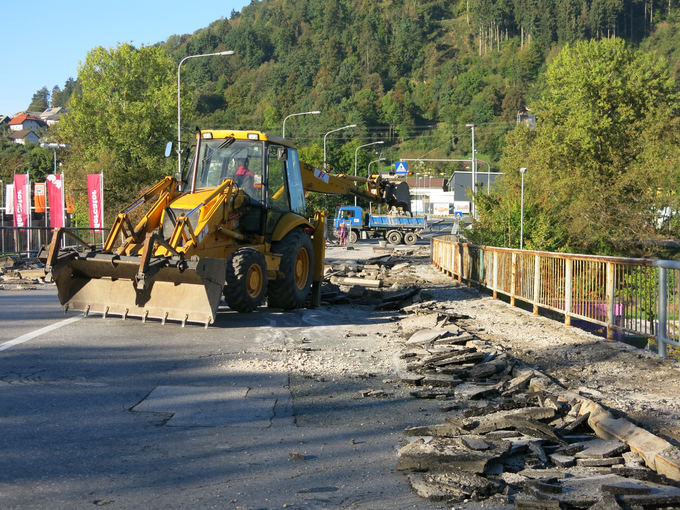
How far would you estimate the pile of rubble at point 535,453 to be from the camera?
A: 415 centimetres

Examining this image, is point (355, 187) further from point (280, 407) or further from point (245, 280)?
point (280, 407)

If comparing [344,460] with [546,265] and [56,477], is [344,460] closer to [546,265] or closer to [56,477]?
[56,477]

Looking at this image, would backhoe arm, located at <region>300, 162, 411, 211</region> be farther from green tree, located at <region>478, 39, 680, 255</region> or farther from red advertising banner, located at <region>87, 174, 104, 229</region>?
green tree, located at <region>478, 39, 680, 255</region>

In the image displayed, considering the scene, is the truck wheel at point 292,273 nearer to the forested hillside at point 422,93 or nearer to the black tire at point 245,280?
the black tire at point 245,280

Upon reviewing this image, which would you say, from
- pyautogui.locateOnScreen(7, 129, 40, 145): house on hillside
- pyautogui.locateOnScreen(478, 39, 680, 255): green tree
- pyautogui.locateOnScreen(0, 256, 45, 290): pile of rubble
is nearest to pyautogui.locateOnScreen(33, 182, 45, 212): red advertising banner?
pyautogui.locateOnScreen(0, 256, 45, 290): pile of rubble

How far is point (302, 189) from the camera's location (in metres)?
14.8

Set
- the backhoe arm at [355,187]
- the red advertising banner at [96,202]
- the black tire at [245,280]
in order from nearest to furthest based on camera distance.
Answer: the black tire at [245,280]
the backhoe arm at [355,187]
the red advertising banner at [96,202]

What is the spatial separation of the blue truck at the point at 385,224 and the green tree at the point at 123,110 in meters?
20.4

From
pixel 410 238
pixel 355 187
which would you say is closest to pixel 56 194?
pixel 355 187

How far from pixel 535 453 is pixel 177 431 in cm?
281

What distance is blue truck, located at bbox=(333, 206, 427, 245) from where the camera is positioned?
58.2m

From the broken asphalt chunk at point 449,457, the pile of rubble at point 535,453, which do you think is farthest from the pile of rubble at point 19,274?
the broken asphalt chunk at point 449,457

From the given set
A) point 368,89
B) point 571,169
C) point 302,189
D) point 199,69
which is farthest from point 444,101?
point 302,189

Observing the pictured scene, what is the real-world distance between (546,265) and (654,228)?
3152cm
